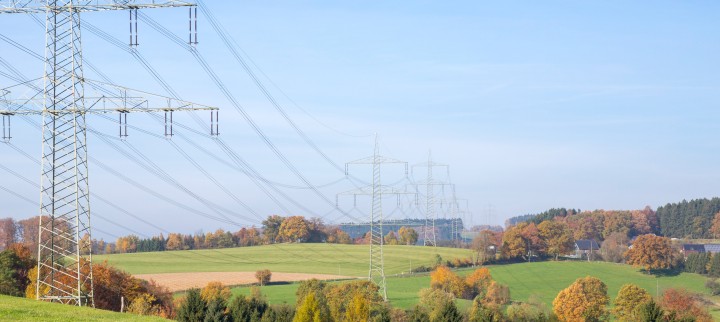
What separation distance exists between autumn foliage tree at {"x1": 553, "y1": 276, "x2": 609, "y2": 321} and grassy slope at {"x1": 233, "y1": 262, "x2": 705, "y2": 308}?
8480 mm

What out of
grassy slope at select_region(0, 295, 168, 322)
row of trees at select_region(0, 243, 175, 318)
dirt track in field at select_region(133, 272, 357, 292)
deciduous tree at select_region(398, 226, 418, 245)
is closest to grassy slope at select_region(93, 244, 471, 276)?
dirt track in field at select_region(133, 272, 357, 292)

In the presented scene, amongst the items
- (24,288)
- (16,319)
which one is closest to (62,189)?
(16,319)

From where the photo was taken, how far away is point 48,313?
33.3 meters

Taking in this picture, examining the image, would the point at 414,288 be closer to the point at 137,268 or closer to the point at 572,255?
the point at 137,268

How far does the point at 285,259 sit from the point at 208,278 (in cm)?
3836

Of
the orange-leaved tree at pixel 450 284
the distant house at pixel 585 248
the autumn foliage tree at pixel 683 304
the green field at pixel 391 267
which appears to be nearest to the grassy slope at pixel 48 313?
the green field at pixel 391 267

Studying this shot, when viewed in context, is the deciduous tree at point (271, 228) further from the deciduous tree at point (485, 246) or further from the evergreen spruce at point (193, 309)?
the evergreen spruce at point (193, 309)

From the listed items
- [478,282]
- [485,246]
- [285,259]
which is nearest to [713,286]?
[478,282]

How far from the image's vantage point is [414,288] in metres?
112

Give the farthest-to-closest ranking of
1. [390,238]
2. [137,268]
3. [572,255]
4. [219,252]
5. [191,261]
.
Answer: [390,238] → [572,255] → [219,252] → [191,261] → [137,268]

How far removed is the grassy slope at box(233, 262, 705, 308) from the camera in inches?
4053

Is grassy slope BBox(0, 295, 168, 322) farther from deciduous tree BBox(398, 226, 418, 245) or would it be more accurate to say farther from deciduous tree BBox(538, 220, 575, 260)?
deciduous tree BBox(398, 226, 418, 245)

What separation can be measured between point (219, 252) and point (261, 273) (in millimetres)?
44625

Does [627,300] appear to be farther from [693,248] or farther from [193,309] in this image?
[693,248]
